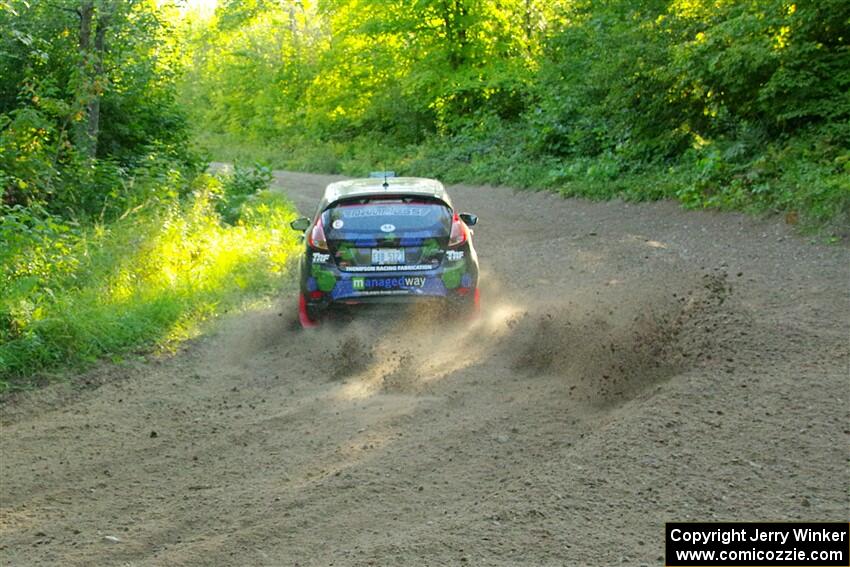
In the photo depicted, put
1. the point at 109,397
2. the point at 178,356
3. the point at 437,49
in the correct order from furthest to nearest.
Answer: the point at 437,49, the point at 178,356, the point at 109,397

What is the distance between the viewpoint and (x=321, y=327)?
33.2ft

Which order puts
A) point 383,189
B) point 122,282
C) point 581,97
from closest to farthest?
point 383,189, point 122,282, point 581,97

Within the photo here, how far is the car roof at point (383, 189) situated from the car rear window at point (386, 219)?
9 cm

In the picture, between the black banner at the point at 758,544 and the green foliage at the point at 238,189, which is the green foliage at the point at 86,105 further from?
the black banner at the point at 758,544

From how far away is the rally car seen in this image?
973cm

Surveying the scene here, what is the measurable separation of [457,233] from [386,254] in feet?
2.74

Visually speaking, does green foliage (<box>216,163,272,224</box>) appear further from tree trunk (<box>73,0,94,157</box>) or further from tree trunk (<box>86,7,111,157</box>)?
tree trunk (<box>73,0,94,157</box>)

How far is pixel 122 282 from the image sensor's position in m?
11.9

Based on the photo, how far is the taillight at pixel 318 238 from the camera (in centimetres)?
991

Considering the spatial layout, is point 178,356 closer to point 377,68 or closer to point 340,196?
point 340,196

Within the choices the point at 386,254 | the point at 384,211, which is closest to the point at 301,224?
the point at 384,211

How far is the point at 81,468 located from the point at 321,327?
12.9 ft

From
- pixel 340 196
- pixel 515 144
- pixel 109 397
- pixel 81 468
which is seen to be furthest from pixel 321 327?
pixel 515 144

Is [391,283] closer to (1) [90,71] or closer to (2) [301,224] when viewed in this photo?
(2) [301,224]
